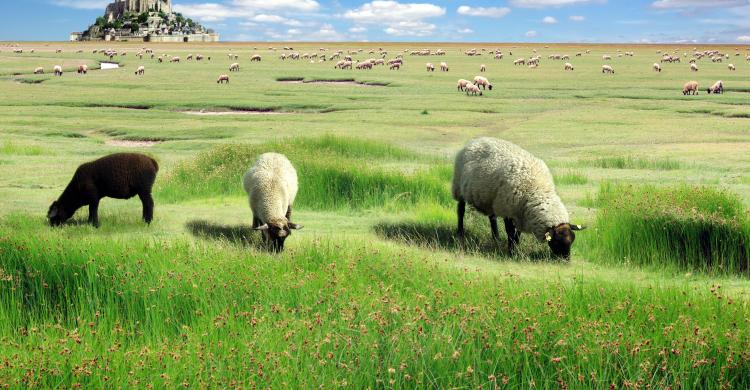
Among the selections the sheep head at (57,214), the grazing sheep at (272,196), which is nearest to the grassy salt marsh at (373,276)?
the grazing sheep at (272,196)

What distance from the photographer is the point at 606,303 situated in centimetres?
823

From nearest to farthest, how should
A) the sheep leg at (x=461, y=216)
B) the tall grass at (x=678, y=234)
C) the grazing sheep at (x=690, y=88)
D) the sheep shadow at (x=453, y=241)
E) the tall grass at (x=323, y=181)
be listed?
the tall grass at (x=678, y=234), the sheep shadow at (x=453, y=241), the sheep leg at (x=461, y=216), the tall grass at (x=323, y=181), the grazing sheep at (x=690, y=88)

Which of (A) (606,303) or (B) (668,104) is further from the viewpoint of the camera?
(B) (668,104)

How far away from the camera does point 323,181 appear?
17.7 m

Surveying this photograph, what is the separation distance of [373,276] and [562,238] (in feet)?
13.4

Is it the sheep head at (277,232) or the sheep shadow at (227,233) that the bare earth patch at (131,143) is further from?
the sheep head at (277,232)

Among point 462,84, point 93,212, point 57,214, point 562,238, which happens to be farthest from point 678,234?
point 462,84

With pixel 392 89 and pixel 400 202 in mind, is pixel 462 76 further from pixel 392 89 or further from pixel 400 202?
pixel 400 202

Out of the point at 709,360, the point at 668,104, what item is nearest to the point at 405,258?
the point at 709,360

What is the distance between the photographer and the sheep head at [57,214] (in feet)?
45.3

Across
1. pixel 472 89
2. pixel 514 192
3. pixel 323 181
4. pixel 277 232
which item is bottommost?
pixel 277 232

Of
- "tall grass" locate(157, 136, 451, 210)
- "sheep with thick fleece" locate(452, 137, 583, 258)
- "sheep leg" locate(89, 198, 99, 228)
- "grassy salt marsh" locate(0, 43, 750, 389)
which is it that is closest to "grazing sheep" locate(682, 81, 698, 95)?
"grassy salt marsh" locate(0, 43, 750, 389)

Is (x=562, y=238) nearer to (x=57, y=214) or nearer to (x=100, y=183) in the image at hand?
(x=100, y=183)

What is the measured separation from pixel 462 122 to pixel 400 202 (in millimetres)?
19142
